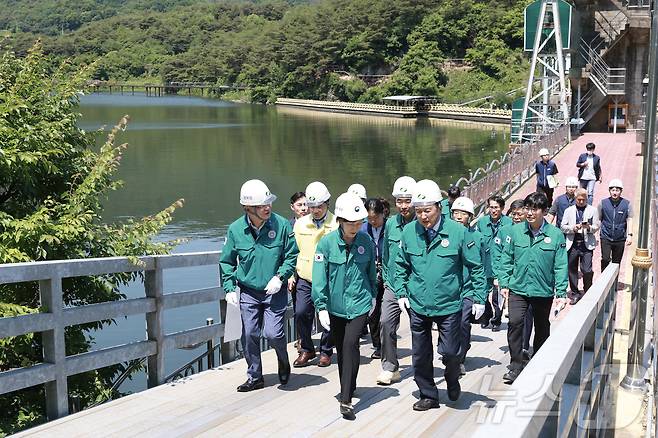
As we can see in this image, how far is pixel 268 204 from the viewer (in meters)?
6.44

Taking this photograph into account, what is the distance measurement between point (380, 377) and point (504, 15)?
86.6m

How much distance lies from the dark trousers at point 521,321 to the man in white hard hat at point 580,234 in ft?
11.4

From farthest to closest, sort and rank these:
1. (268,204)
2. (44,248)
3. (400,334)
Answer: (400,334), (44,248), (268,204)

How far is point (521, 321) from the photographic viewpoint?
7.06 metres

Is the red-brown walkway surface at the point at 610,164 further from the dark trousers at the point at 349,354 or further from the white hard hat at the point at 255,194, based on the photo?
the white hard hat at the point at 255,194

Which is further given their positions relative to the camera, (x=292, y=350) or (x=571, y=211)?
(x=571, y=211)

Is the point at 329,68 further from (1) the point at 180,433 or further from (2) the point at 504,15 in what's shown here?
Answer: (1) the point at 180,433

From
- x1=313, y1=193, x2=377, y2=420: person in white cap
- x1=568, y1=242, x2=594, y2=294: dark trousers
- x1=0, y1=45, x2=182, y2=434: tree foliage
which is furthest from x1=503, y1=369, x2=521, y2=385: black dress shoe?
x1=568, y1=242, x2=594, y2=294: dark trousers

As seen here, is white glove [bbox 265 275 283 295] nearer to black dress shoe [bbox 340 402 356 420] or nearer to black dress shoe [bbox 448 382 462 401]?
black dress shoe [bbox 340 402 356 420]

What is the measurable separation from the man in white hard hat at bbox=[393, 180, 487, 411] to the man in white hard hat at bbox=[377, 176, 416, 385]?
71 centimetres

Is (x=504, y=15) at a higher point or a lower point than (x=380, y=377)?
higher

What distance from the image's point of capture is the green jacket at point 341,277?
19.6 ft

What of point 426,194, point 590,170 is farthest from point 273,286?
point 590,170

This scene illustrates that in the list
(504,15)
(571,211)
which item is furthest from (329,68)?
(571,211)
